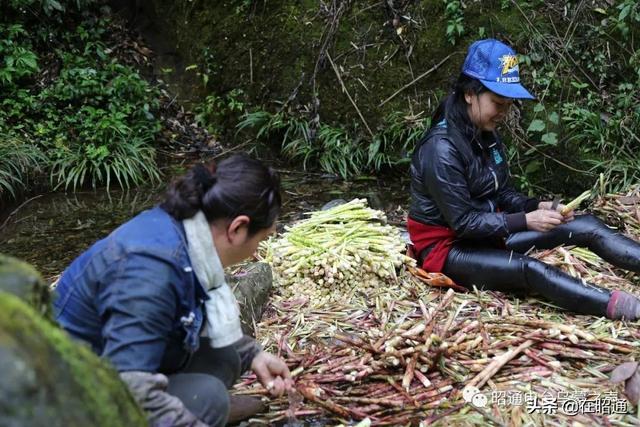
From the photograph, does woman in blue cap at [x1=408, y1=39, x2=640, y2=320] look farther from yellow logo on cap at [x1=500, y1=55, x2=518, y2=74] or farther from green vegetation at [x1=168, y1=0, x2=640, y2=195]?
green vegetation at [x1=168, y1=0, x2=640, y2=195]

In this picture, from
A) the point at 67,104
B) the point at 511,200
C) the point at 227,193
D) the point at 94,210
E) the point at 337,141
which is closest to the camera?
the point at 227,193

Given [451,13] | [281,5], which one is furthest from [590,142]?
[281,5]

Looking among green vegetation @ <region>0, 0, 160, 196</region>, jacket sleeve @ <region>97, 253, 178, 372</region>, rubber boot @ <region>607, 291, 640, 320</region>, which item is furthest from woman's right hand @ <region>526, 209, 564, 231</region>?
green vegetation @ <region>0, 0, 160, 196</region>

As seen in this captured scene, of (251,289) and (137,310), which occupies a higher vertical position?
(137,310)

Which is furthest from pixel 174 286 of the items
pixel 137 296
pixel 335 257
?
pixel 335 257

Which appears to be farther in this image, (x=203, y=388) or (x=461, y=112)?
(x=461, y=112)

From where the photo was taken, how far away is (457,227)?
3422 mm

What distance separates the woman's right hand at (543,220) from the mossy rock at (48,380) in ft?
8.78

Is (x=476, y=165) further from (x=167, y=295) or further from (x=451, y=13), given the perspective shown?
(x=451, y=13)

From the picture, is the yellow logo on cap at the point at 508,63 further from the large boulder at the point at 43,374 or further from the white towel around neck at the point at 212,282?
the large boulder at the point at 43,374

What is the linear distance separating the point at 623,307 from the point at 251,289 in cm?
184

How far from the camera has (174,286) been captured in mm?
1794

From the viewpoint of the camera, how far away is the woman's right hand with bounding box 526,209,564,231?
11.3 feet

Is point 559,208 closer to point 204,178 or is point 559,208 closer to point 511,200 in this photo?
point 511,200
